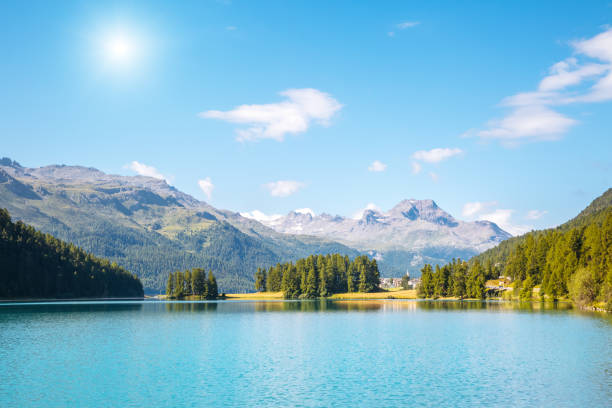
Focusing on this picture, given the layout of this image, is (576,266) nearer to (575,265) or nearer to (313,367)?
(575,265)

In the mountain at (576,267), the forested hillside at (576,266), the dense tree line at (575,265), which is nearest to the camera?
the mountain at (576,267)

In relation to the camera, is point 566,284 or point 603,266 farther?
point 566,284

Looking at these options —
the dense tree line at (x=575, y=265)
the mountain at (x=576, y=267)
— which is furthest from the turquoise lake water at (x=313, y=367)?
the dense tree line at (x=575, y=265)

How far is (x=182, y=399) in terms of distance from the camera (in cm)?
4128

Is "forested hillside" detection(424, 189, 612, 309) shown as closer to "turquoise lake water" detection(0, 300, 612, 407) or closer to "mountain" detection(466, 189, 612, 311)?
"mountain" detection(466, 189, 612, 311)

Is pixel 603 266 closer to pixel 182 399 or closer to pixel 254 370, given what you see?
pixel 254 370

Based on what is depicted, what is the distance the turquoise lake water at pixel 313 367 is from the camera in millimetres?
41031

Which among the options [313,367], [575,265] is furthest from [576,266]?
[313,367]

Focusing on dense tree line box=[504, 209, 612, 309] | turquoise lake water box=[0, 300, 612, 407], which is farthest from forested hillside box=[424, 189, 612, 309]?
turquoise lake water box=[0, 300, 612, 407]

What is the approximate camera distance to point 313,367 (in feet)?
178

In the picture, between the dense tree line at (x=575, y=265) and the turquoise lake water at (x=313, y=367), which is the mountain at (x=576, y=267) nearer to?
the dense tree line at (x=575, y=265)

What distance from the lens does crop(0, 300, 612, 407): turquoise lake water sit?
41031mm

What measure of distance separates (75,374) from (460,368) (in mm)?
37831

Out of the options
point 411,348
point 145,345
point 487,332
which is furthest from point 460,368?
point 145,345
